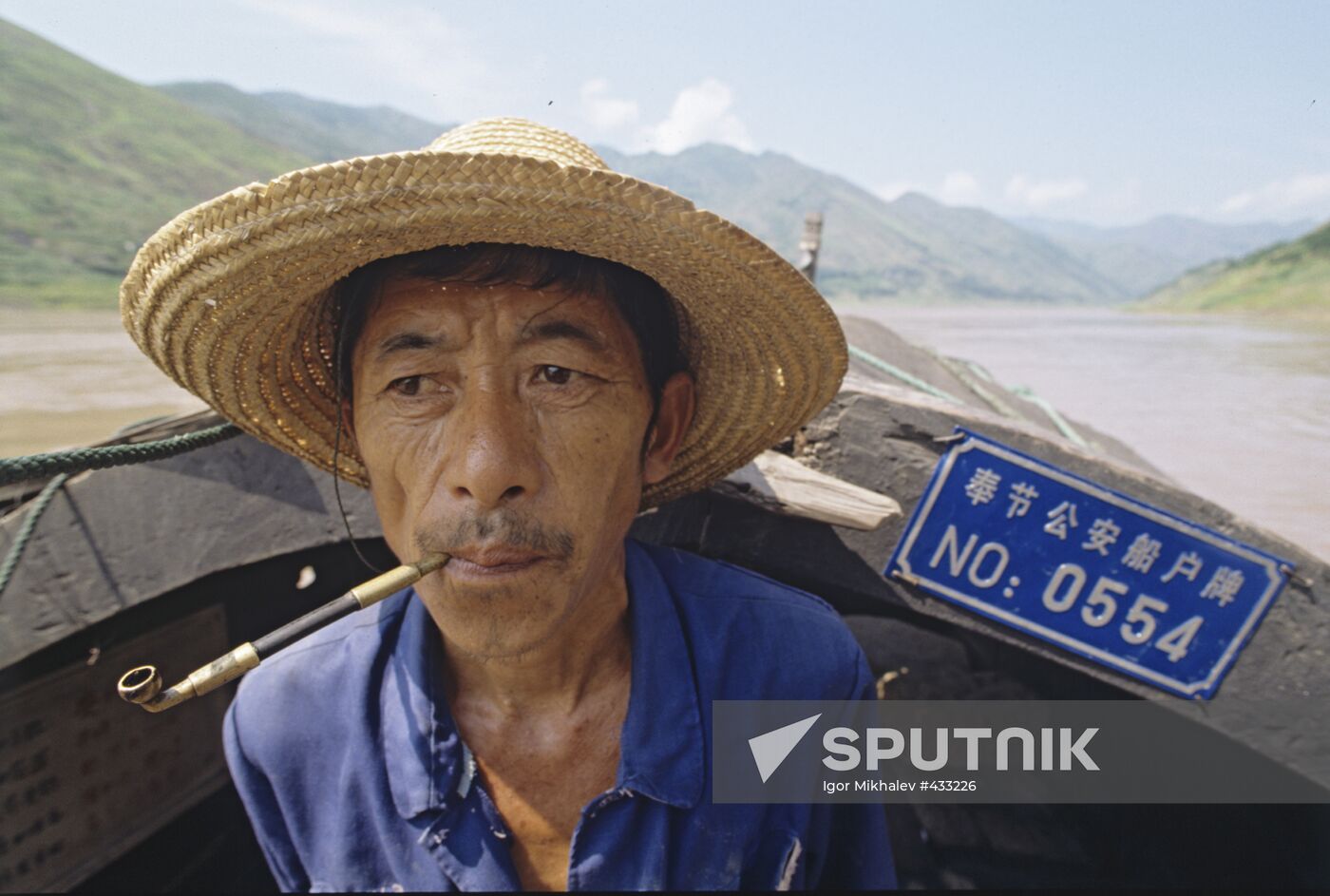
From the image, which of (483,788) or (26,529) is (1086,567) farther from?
(26,529)

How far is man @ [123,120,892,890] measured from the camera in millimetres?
1051

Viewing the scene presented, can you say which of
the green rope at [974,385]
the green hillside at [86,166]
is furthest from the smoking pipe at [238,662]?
the green hillside at [86,166]

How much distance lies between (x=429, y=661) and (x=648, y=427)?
63 cm

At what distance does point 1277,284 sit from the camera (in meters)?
45.2

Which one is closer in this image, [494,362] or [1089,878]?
[494,362]

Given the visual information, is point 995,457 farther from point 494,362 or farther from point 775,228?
point 775,228

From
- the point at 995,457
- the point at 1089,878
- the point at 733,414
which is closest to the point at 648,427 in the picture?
the point at 733,414

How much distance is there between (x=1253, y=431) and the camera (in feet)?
28.8

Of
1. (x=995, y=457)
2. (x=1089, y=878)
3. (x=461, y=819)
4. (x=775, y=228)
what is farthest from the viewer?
(x=775, y=228)

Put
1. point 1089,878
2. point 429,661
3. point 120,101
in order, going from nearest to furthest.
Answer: point 429,661, point 1089,878, point 120,101

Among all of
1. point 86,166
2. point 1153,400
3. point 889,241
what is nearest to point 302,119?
point 86,166

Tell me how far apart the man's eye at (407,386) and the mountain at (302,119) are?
86923 millimetres

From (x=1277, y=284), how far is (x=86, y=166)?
73.4 metres

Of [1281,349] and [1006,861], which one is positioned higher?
[1281,349]
